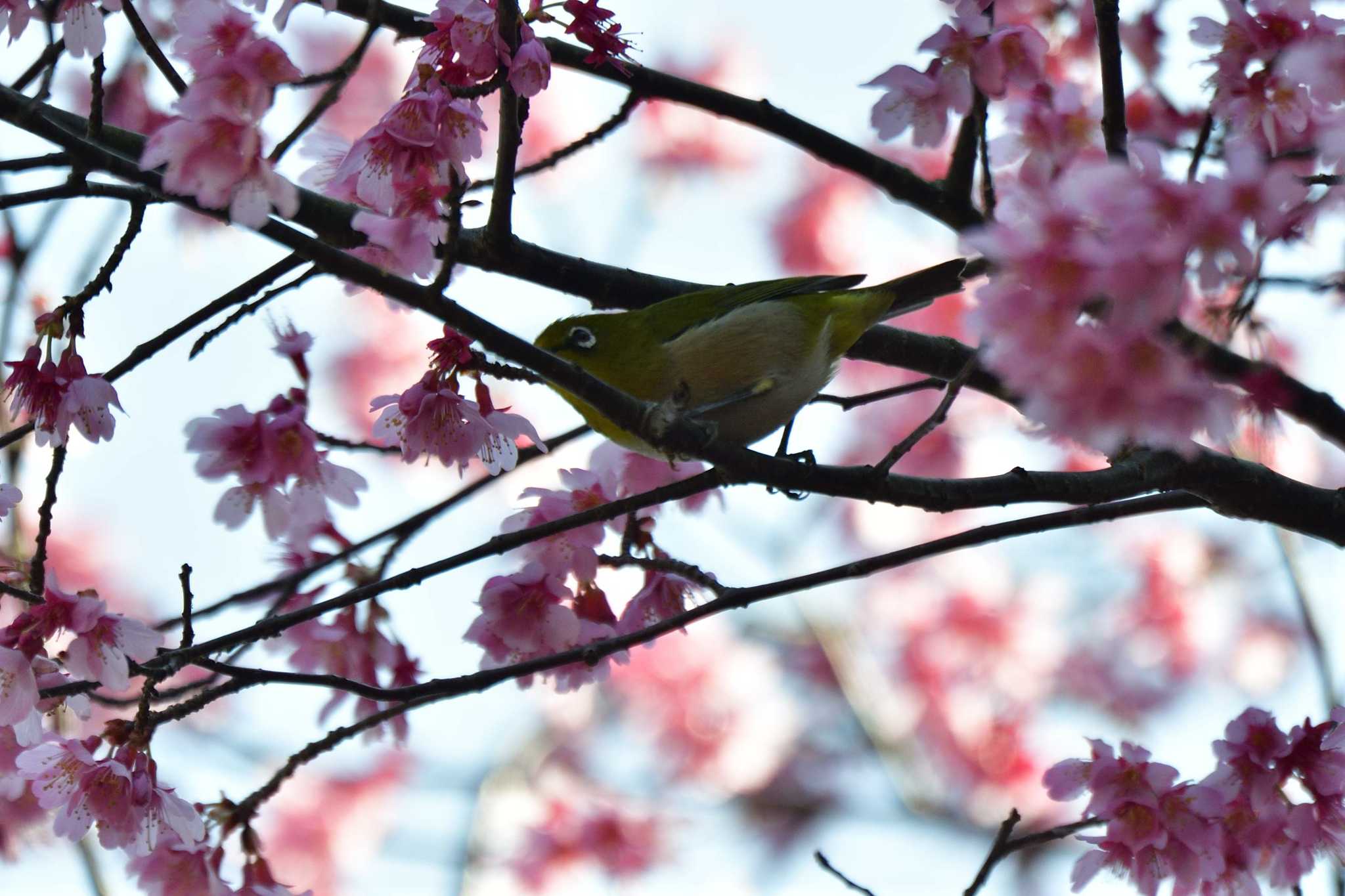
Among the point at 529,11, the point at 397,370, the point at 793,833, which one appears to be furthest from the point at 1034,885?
the point at 529,11

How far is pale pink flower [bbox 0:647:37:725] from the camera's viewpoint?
2.27 metres

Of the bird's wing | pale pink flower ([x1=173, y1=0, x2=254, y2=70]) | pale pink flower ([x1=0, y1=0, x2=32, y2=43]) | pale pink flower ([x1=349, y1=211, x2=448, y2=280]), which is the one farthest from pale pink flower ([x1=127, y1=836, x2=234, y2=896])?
the bird's wing

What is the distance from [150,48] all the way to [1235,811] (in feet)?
9.13

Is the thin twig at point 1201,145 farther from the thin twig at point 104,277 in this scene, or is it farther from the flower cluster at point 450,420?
the thin twig at point 104,277

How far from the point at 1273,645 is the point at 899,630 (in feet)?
11.2

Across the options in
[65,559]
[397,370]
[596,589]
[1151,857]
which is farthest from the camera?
[397,370]

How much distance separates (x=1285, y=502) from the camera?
105 inches

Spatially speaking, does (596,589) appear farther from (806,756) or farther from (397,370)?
(397,370)

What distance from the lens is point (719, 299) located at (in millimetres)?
3695

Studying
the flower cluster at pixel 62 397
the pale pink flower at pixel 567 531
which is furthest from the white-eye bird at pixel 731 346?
the flower cluster at pixel 62 397

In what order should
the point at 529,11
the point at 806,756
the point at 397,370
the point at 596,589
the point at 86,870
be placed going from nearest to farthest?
the point at 529,11
the point at 596,589
the point at 86,870
the point at 806,756
the point at 397,370

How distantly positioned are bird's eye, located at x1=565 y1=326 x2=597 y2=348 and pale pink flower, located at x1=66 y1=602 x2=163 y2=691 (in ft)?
4.94

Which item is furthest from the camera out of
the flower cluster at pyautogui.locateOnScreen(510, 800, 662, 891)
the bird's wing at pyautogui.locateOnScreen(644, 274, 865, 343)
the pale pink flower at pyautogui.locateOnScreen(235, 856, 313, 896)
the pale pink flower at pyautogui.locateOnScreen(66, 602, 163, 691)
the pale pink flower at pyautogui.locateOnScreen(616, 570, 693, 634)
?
the flower cluster at pyautogui.locateOnScreen(510, 800, 662, 891)

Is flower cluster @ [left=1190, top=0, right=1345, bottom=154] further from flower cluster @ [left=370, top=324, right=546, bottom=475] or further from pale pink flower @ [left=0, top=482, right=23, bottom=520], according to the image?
pale pink flower @ [left=0, top=482, right=23, bottom=520]
